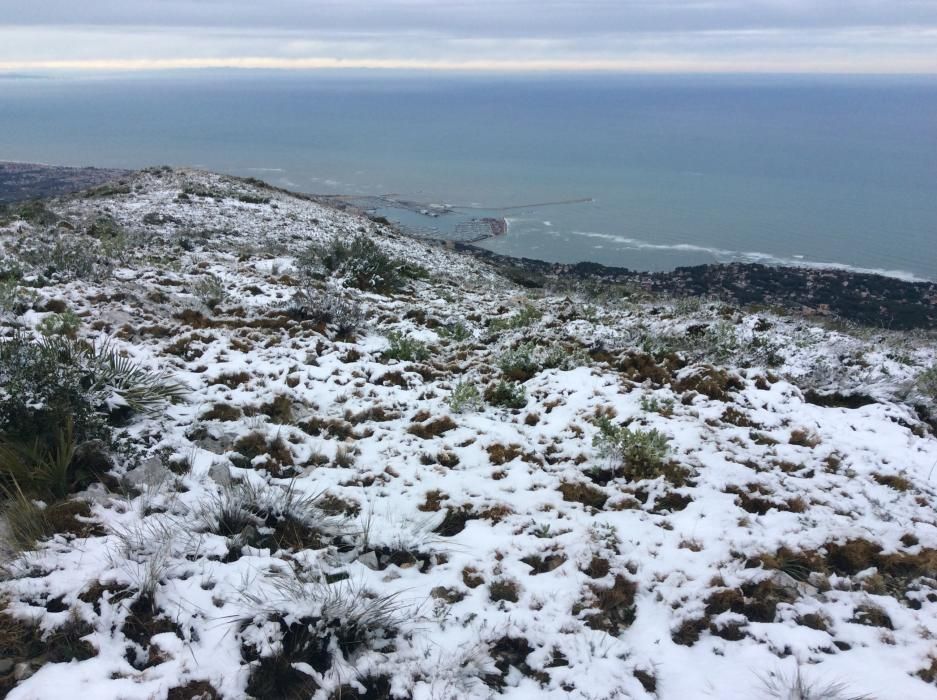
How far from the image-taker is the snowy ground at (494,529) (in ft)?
8.97

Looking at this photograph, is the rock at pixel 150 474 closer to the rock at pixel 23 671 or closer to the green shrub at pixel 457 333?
the rock at pixel 23 671

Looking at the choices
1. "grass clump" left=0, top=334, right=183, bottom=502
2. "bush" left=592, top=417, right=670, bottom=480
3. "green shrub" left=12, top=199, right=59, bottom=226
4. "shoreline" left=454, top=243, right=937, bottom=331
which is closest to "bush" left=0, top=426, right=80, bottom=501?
"grass clump" left=0, top=334, right=183, bottom=502

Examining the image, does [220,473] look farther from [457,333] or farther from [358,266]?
[358,266]

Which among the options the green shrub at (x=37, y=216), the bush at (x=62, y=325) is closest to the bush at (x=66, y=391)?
the bush at (x=62, y=325)

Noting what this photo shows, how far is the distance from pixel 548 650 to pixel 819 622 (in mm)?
1729

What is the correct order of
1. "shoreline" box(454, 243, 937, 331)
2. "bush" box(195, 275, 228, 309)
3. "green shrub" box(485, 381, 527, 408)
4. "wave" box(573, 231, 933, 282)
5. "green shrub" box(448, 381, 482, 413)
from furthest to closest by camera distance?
"wave" box(573, 231, 933, 282)
"shoreline" box(454, 243, 937, 331)
"bush" box(195, 275, 228, 309)
"green shrub" box(485, 381, 527, 408)
"green shrub" box(448, 381, 482, 413)

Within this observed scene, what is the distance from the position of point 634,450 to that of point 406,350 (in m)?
3.67

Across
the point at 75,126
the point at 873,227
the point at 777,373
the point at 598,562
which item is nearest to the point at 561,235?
the point at 873,227

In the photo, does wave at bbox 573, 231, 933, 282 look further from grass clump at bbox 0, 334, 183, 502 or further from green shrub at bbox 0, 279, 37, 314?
grass clump at bbox 0, 334, 183, 502

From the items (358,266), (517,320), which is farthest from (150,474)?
(358,266)

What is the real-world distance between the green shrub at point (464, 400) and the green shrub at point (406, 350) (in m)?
1.37

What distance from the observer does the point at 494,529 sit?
393cm

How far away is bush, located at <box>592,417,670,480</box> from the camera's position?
4637 mm

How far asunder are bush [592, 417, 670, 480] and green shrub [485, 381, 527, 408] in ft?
4.05
